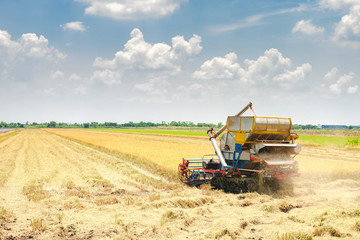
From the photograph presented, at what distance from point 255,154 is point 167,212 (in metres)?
4.82

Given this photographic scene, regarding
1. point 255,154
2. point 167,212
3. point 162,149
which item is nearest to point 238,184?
point 255,154

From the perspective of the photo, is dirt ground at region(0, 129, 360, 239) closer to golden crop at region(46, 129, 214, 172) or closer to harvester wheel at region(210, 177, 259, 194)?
harvester wheel at region(210, 177, 259, 194)

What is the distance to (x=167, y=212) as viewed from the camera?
28.6 ft

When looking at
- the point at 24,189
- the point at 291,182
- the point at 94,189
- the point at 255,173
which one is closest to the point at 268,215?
the point at 255,173

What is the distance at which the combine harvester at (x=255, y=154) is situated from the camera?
11.6 meters

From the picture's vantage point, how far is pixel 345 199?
35.4 feet

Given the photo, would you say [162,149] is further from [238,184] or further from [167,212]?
[167,212]

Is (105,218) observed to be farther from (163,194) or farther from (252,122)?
(252,122)

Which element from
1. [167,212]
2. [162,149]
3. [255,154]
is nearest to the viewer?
[167,212]

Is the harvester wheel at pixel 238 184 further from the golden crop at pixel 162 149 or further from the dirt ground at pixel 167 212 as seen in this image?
the golden crop at pixel 162 149

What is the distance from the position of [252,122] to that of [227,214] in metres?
4.01

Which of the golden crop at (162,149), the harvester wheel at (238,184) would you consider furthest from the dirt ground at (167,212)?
the golden crop at (162,149)

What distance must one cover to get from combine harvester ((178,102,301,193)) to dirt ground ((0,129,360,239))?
28.2 inches

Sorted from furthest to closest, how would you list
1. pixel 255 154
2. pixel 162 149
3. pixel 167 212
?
pixel 162 149
pixel 255 154
pixel 167 212
